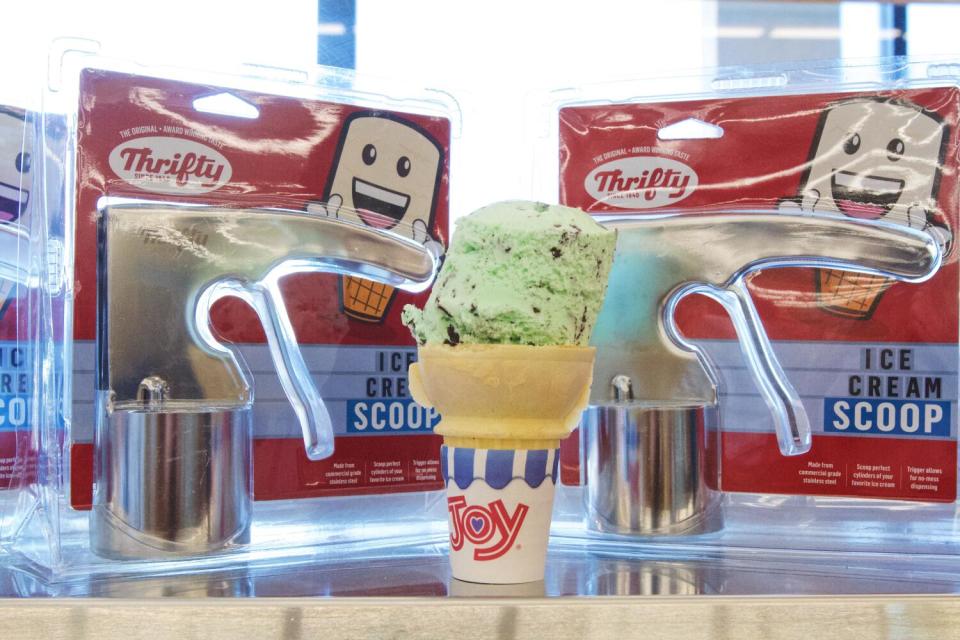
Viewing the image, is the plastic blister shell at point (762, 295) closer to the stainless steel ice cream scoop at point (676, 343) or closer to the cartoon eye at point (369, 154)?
the stainless steel ice cream scoop at point (676, 343)

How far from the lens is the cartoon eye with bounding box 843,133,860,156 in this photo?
0.67m

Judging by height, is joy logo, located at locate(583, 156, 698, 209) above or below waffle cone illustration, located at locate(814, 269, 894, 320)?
above

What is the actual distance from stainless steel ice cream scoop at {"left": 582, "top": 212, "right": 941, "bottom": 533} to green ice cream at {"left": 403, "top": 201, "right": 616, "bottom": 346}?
112 mm

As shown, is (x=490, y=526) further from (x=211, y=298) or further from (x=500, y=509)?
(x=211, y=298)

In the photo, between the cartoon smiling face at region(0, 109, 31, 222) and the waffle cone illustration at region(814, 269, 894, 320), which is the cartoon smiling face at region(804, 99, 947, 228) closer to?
the waffle cone illustration at region(814, 269, 894, 320)

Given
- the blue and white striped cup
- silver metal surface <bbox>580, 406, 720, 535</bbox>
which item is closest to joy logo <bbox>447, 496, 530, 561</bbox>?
the blue and white striped cup

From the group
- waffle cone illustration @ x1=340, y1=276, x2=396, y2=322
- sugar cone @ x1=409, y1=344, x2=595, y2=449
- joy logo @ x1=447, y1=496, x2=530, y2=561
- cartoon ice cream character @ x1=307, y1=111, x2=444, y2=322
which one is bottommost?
joy logo @ x1=447, y1=496, x2=530, y2=561

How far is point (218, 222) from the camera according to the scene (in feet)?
1.99

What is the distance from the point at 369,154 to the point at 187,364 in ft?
0.64

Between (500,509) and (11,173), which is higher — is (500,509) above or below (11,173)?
below

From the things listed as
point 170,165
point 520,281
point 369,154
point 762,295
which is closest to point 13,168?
point 170,165

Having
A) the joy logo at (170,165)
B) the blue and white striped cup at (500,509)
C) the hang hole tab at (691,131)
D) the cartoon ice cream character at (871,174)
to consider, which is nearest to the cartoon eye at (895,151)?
the cartoon ice cream character at (871,174)

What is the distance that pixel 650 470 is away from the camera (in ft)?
2.04

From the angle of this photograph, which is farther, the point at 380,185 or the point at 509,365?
the point at 380,185
